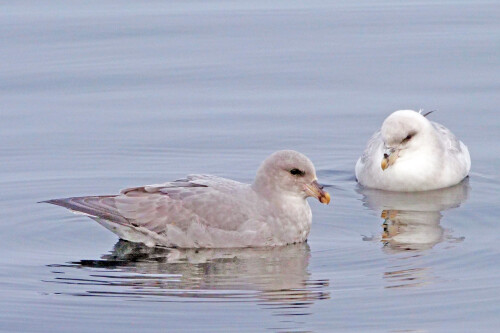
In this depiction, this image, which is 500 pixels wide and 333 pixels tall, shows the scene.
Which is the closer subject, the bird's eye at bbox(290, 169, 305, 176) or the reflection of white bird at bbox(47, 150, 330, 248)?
the reflection of white bird at bbox(47, 150, 330, 248)

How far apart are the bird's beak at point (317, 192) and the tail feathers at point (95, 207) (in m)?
1.54

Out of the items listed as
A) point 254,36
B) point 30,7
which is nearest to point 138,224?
point 254,36

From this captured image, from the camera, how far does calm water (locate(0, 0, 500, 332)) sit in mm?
9695

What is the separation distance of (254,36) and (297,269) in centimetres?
832

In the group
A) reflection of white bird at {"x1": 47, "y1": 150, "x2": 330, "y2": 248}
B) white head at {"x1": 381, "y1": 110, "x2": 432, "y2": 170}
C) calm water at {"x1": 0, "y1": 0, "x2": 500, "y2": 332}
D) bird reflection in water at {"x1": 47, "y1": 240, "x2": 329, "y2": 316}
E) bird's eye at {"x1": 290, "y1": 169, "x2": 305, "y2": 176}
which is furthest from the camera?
white head at {"x1": 381, "y1": 110, "x2": 432, "y2": 170}

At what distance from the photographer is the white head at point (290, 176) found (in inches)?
448

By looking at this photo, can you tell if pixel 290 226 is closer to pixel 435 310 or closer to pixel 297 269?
pixel 297 269

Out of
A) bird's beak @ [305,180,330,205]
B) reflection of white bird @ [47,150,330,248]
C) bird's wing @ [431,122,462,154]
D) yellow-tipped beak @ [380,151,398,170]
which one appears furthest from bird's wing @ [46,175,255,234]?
bird's wing @ [431,122,462,154]

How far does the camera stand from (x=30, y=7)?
65.5 ft

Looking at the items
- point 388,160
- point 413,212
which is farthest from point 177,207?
point 388,160

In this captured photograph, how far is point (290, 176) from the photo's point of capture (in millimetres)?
11422

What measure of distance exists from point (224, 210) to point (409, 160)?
293 cm

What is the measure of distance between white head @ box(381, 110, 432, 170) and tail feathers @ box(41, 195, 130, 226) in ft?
9.72

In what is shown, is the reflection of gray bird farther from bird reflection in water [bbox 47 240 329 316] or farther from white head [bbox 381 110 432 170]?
bird reflection in water [bbox 47 240 329 316]
